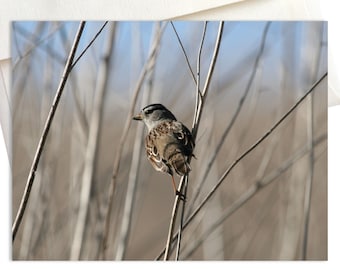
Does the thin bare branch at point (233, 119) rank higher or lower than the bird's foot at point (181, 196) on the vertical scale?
higher

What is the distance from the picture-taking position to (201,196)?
7.33ft

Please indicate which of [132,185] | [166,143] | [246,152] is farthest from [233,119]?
[132,185]

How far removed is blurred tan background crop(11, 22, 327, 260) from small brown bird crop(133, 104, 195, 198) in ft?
0.07

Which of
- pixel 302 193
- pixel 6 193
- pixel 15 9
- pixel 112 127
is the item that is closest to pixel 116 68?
pixel 112 127

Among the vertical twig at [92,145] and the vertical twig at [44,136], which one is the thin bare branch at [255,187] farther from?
the vertical twig at [44,136]

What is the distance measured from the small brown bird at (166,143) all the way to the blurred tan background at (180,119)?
0.07 ft

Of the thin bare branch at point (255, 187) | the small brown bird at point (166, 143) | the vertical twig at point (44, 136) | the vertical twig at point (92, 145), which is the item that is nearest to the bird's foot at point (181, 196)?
the small brown bird at point (166, 143)

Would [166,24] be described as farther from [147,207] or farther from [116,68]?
[147,207]

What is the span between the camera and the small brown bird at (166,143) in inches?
87.5

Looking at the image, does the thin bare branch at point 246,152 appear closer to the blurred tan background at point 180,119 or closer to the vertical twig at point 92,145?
the blurred tan background at point 180,119

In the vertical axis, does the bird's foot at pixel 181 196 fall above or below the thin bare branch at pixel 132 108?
below

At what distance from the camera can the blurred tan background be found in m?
2.23

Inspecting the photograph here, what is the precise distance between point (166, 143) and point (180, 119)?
3.1 inches

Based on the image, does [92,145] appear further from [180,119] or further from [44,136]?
[180,119]
